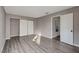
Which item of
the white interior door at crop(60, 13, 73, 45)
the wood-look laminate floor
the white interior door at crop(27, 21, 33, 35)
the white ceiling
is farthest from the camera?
the white interior door at crop(27, 21, 33, 35)

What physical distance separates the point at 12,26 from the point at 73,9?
20.4 feet

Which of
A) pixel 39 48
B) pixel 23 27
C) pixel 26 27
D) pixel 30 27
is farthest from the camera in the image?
pixel 30 27

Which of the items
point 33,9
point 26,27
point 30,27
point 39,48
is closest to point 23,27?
point 26,27

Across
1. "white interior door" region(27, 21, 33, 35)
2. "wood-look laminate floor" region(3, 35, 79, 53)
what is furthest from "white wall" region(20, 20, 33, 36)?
"wood-look laminate floor" region(3, 35, 79, 53)

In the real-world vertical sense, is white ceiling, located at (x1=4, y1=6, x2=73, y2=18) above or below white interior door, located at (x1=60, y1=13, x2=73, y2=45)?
above

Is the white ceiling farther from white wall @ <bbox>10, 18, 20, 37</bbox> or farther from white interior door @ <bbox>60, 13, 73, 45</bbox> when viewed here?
white wall @ <bbox>10, 18, 20, 37</bbox>

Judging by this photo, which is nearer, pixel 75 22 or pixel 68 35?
pixel 75 22

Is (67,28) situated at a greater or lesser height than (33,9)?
lesser

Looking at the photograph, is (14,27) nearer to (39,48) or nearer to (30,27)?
(30,27)

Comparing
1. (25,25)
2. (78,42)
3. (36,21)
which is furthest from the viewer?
(36,21)

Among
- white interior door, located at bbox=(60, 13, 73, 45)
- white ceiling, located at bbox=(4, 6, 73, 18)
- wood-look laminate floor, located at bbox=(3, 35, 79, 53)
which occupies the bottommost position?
wood-look laminate floor, located at bbox=(3, 35, 79, 53)
